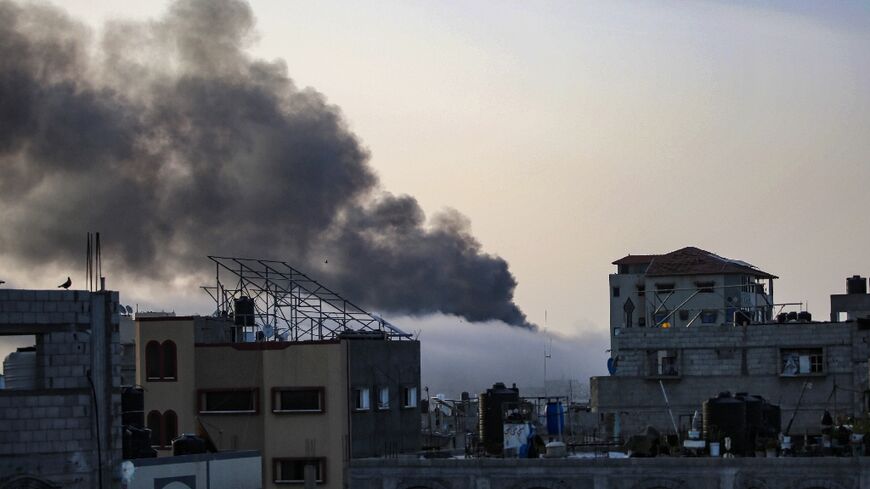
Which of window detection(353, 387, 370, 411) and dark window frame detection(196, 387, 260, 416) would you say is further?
window detection(353, 387, 370, 411)

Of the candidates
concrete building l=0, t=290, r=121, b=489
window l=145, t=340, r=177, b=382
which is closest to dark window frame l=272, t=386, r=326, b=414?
window l=145, t=340, r=177, b=382

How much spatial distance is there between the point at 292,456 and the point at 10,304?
95.6 feet

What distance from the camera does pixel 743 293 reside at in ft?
466

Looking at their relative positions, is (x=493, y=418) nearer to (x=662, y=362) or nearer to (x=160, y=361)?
(x=160, y=361)

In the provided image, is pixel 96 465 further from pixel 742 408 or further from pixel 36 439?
pixel 742 408

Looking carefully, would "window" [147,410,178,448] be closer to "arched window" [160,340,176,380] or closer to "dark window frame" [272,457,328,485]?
"arched window" [160,340,176,380]

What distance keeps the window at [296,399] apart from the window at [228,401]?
988 millimetres

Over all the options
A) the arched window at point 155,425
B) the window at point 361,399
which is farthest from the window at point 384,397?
the arched window at point 155,425

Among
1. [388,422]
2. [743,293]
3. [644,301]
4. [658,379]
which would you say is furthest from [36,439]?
[644,301]

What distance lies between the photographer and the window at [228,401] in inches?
3029

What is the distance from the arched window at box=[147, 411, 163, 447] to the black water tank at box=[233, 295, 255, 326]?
767cm

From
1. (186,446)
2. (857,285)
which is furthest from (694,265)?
(186,446)

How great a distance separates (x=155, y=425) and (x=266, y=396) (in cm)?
524

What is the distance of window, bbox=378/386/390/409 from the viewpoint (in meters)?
80.1
